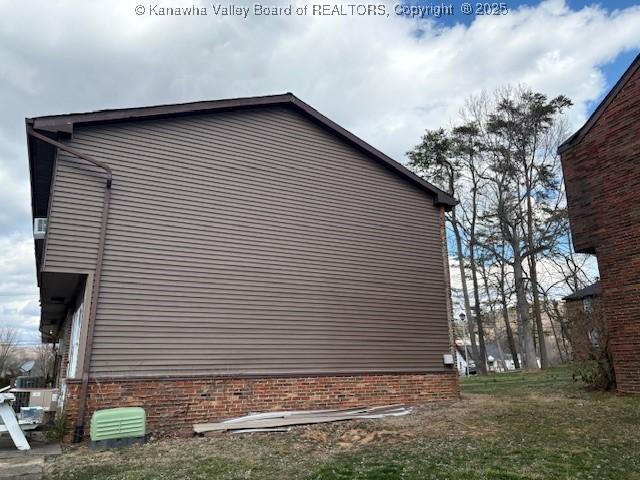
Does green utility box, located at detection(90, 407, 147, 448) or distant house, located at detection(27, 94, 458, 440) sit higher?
distant house, located at detection(27, 94, 458, 440)

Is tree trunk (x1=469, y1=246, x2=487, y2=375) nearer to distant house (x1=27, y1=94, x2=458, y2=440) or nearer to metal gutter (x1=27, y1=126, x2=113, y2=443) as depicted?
distant house (x1=27, y1=94, x2=458, y2=440)

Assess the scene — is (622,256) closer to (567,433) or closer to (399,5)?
(567,433)

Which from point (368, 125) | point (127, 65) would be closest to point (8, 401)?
point (127, 65)

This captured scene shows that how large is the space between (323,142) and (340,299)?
12.4ft

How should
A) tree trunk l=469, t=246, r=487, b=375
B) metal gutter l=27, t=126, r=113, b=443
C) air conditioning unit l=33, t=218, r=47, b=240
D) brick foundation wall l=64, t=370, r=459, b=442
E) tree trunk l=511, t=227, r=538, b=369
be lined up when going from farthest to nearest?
tree trunk l=469, t=246, r=487, b=375, tree trunk l=511, t=227, r=538, b=369, air conditioning unit l=33, t=218, r=47, b=240, brick foundation wall l=64, t=370, r=459, b=442, metal gutter l=27, t=126, r=113, b=443

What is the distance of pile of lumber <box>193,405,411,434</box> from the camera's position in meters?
8.11

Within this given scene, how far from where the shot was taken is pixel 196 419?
847 centimetres

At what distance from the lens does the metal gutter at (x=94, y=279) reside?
7620 mm

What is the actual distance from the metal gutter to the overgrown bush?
10513 mm

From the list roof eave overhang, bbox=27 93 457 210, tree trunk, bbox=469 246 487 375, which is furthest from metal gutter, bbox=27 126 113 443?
tree trunk, bbox=469 246 487 375

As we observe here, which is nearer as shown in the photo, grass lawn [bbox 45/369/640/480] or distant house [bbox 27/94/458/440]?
grass lawn [bbox 45/369/640/480]

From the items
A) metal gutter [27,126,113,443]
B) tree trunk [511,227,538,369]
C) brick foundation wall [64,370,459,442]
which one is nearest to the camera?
metal gutter [27,126,113,443]

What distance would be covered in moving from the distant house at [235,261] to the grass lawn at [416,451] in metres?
1.39

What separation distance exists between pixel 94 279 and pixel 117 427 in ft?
8.34
